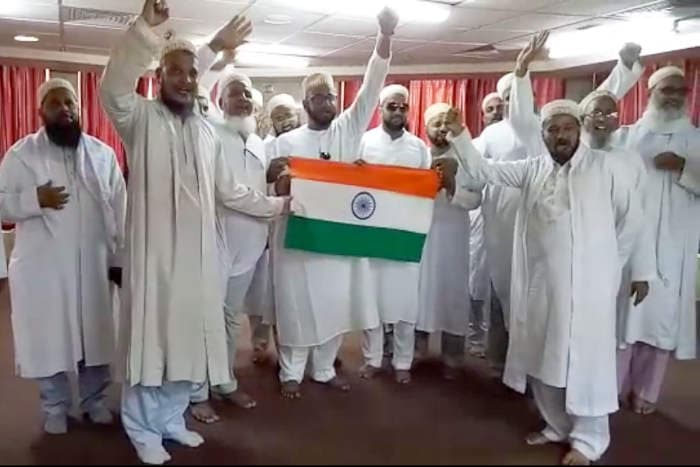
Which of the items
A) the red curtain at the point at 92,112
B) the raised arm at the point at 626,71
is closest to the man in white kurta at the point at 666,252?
the raised arm at the point at 626,71

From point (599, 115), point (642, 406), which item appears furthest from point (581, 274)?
point (642, 406)

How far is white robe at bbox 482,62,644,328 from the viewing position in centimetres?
398

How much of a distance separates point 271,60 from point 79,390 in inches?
232

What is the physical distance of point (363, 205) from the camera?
3.95 metres

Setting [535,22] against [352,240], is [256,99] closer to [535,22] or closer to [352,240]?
[352,240]

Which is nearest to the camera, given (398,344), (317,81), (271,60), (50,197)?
(50,197)

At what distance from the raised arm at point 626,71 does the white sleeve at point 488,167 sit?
124 cm

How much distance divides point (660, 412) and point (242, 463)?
3.08 meters

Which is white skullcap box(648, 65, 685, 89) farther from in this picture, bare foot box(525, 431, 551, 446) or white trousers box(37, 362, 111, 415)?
white trousers box(37, 362, 111, 415)

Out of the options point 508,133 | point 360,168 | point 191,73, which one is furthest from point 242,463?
point 508,133

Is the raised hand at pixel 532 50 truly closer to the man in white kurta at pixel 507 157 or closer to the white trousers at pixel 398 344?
the man in white kurta at pixel 507 157

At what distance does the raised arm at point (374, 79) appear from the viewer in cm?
375

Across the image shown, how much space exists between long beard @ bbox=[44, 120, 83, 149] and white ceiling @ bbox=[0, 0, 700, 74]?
2395mm

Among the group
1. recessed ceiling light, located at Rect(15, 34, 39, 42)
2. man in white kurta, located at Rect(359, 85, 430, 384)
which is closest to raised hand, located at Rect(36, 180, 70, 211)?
man in white kurta, located at Rect(359, 85, 430, 384)
